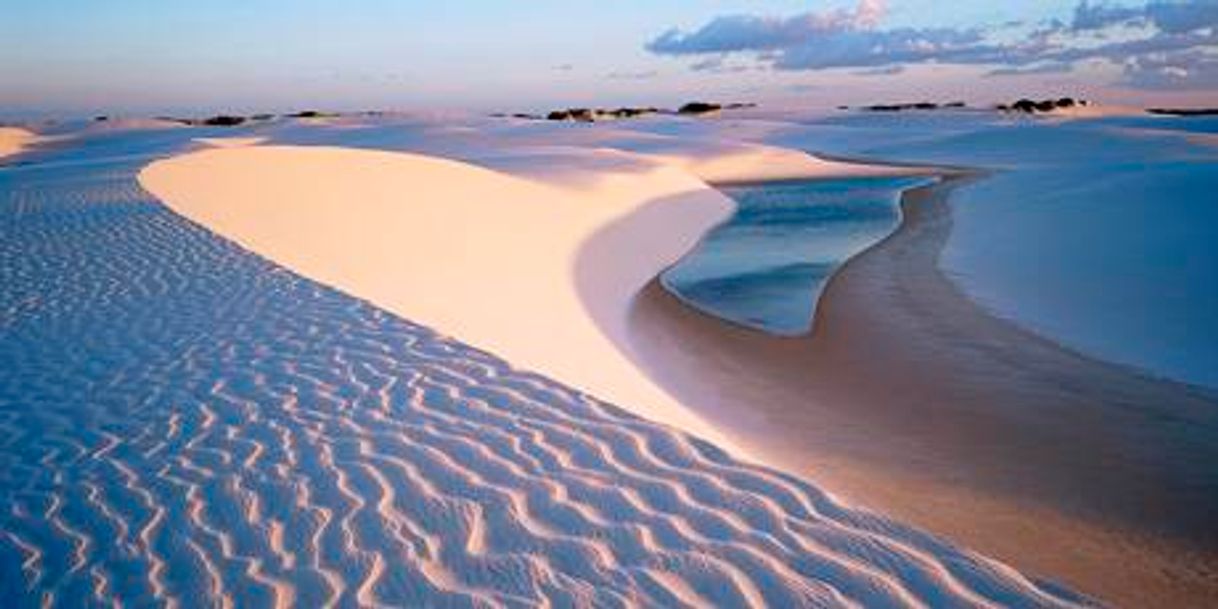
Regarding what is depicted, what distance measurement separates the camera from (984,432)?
7230mm

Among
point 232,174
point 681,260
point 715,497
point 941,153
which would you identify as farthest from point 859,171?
point 715,497

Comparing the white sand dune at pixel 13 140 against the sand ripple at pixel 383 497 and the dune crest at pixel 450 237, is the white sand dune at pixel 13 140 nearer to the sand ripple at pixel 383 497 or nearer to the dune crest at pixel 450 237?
the dune crest at pixel 450 237

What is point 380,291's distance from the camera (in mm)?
9711

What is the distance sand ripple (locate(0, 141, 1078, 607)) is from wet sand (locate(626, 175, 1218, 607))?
4.41 ft

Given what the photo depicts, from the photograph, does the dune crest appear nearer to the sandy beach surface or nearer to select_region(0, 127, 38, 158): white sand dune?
the sandy beach surface

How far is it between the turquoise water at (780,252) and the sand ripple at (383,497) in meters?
5.64

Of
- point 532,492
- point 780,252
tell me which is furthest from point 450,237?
point 532,492

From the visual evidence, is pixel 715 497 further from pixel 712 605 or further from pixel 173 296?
pixel 173 296

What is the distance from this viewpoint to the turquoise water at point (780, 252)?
1220 centimetres

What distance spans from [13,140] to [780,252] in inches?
2157

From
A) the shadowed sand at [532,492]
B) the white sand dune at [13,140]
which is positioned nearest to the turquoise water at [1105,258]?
the shadowed sand at [532,492]

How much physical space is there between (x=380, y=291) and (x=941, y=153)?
4103cm

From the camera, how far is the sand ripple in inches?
144

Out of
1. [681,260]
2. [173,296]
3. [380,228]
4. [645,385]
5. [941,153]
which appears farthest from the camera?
[941,153]
